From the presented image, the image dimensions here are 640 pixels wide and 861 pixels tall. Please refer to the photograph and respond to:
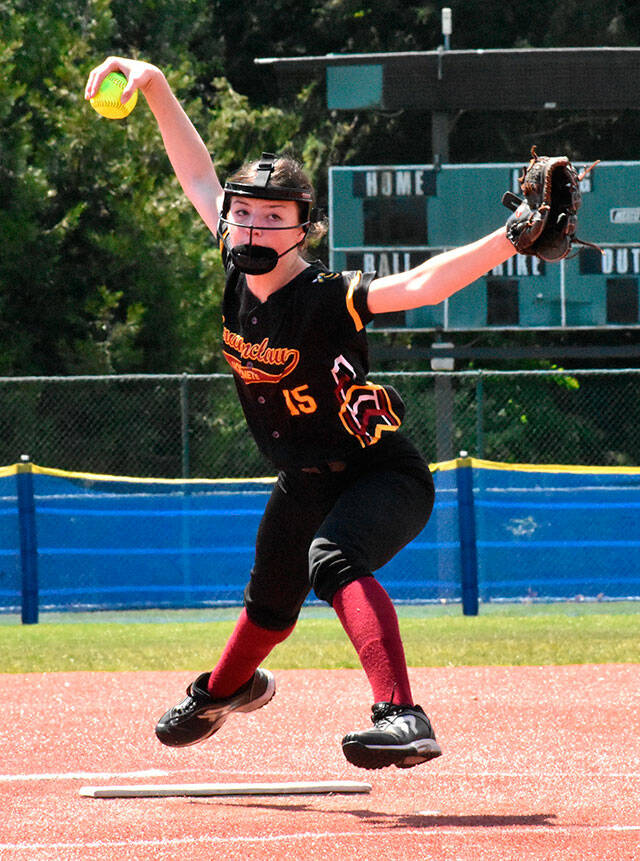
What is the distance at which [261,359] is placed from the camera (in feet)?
13.5

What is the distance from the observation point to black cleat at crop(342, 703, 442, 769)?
3639mm

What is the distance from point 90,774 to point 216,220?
1.95 metres

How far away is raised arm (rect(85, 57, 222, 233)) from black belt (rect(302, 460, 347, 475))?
989 millimetres

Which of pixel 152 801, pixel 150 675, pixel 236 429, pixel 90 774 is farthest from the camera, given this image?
pixel 236 429

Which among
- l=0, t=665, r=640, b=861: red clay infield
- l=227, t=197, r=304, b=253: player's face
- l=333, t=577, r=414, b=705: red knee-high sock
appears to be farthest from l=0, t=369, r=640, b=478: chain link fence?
l=333, t=577, r=414, b=705: red knee-high sock

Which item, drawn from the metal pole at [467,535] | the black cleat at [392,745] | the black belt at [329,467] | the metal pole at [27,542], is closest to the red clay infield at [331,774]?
the black cleat at [392,745]

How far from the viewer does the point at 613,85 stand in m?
15.0

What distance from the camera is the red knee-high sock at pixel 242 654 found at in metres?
4.48

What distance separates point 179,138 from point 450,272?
1555 mm

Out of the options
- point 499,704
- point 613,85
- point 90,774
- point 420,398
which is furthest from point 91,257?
Result: point 90,774

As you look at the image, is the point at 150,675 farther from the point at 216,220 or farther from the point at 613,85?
the point at 613,85

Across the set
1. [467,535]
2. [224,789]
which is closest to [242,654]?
[224,789]

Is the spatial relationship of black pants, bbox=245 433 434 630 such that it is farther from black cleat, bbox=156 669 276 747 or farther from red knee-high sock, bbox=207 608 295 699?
black cleat, bbox=156 669 276 747

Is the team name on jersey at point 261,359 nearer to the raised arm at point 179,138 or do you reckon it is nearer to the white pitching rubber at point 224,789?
the raised arm at point 179,138
